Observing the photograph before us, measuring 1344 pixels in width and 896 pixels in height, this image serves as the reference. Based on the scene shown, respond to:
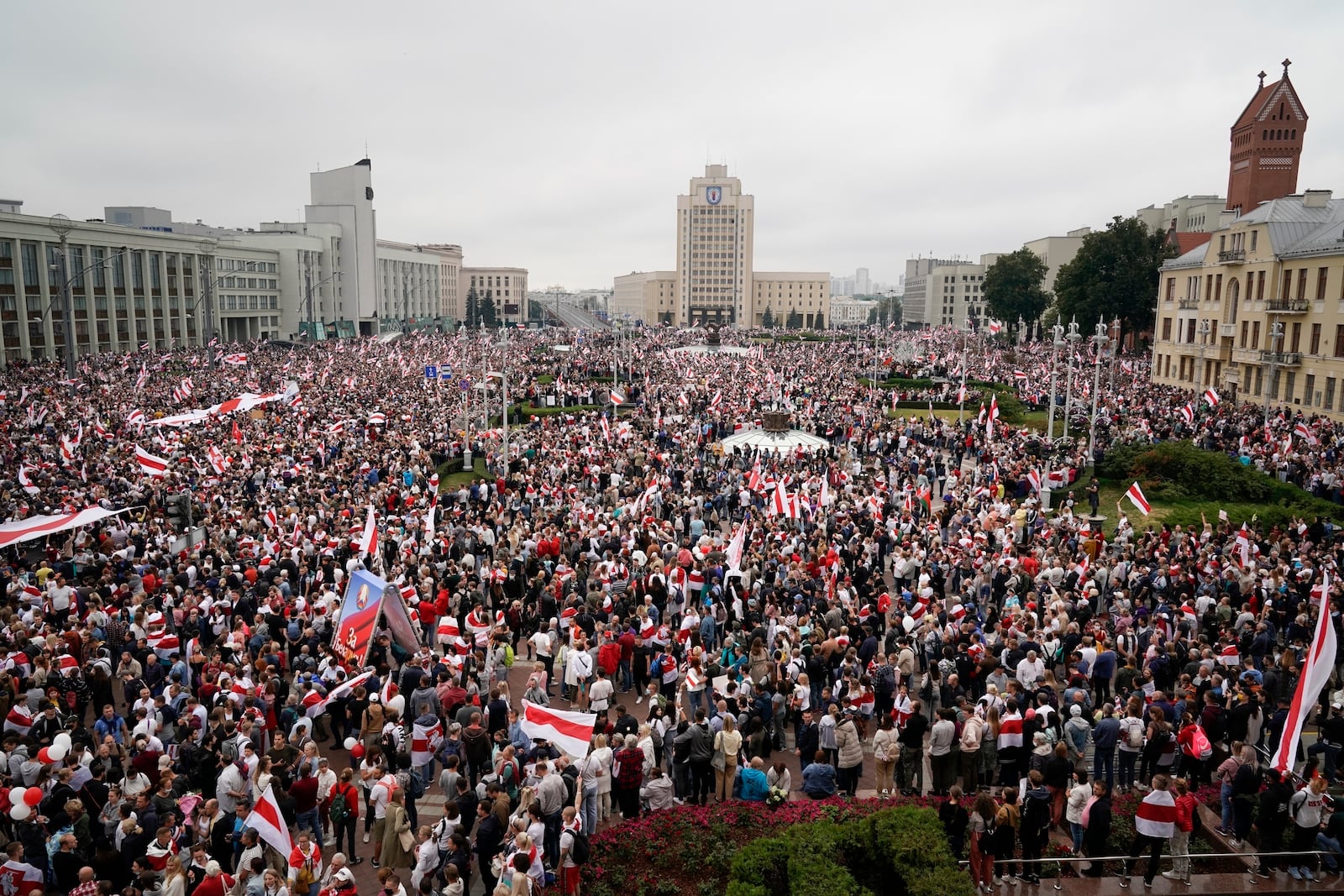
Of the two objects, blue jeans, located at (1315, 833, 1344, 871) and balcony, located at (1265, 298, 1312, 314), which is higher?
balcony, located at (1265, 298, 1312, 314)

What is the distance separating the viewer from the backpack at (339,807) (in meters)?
9.55

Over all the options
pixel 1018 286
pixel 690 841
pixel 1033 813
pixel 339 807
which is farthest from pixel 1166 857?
pixel 1018 286

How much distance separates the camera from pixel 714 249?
18700 cm

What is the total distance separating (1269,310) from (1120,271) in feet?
77.6

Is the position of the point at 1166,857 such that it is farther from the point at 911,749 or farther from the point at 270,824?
the point at 270,824

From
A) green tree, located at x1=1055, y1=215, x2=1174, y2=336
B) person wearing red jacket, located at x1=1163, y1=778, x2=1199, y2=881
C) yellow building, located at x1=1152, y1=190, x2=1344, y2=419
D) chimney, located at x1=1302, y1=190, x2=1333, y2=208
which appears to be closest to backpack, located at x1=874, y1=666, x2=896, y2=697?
person wearing red jacket, located at x1=1163, y1=778, x2=1199, y2=881

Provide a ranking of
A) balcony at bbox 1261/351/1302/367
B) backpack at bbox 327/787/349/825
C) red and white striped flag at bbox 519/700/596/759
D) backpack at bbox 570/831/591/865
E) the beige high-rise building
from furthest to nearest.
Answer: the beige high-rise building, balcony at bbox 1261/351/1302/367, red and white striped flag at bbox 519/700/596/759, backpack at bbox 327/787/349/825, backpack at bbox 570/831/591/865

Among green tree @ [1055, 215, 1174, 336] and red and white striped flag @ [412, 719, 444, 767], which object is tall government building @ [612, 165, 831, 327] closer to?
green tree @ [1055, 215, 1174, 336]

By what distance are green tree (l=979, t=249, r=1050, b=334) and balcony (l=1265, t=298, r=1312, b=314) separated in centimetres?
4534

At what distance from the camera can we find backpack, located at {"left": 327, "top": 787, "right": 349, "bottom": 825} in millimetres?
9555

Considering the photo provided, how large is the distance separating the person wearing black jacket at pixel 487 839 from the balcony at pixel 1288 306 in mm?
45412

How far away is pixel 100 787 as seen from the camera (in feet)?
32.0

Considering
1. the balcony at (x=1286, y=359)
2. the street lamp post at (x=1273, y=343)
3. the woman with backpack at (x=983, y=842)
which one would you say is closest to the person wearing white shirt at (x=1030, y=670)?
the woman with backpack at (x=983, y=842)

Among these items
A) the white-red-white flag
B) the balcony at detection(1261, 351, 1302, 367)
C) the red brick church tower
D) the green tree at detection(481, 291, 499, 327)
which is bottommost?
the white-red-white flag
